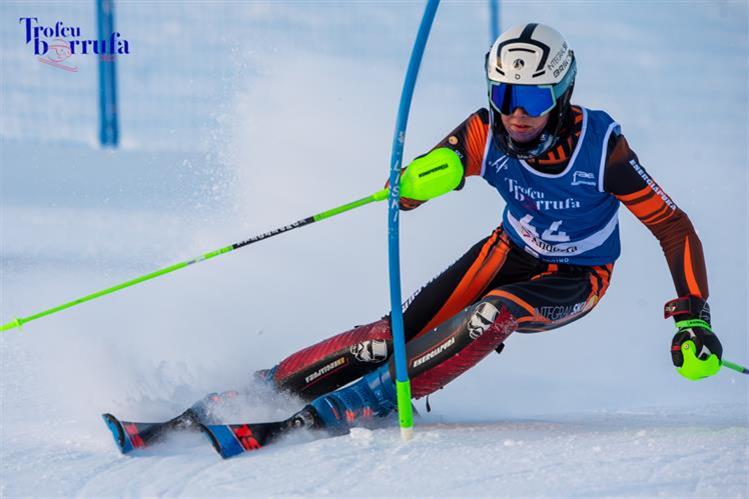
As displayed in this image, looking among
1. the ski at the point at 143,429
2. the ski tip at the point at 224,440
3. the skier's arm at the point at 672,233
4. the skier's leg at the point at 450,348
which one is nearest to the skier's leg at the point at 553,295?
the skier's leg at the point at 450,348

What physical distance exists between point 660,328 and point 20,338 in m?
3.38

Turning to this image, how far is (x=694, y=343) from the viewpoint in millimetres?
3068

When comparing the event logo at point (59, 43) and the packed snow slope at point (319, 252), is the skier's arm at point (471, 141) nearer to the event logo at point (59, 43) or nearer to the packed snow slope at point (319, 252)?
the packed snow slope at point (319, 252)

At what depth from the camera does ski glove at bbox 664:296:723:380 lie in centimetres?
304

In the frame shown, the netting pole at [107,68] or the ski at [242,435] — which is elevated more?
the netting pole at [107,68]

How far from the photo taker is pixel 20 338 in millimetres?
4801

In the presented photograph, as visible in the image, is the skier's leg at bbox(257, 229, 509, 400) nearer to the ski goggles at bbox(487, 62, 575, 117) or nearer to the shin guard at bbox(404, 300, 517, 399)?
the shin guard at bbox(404, 300, 517, 399)

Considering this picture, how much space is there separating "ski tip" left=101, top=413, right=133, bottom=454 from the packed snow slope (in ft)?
0.17

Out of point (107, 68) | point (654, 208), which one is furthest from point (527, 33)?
point (107, 68)

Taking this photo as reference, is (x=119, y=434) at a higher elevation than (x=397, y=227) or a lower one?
lower

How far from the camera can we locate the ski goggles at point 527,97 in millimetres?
3242

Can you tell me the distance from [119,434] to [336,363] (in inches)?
30.7

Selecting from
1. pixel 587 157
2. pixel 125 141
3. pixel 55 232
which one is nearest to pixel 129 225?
pixel 55 232

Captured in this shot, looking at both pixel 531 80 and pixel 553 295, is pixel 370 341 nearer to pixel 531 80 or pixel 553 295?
pixel 553 295
